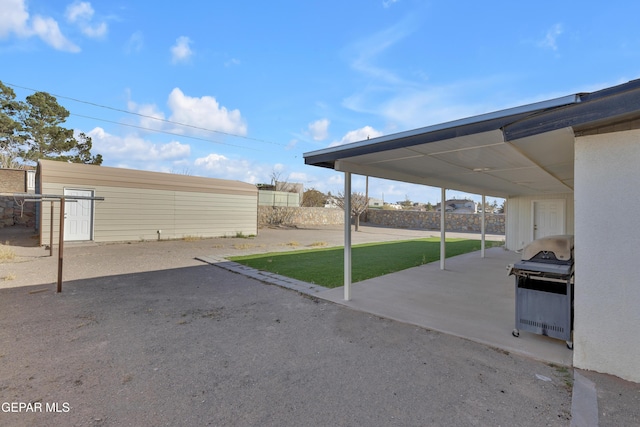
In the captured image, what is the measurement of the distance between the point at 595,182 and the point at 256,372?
11.7ft

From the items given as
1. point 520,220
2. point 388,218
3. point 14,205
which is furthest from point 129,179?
point 388,218

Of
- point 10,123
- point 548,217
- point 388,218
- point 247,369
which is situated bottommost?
point 247,369

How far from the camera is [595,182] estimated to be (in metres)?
2.71

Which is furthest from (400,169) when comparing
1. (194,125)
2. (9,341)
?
(194,125)

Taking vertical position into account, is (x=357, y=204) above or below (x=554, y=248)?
above

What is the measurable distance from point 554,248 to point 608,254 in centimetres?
90

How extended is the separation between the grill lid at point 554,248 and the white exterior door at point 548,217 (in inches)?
301

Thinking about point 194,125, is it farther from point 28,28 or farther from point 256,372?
point 256,372

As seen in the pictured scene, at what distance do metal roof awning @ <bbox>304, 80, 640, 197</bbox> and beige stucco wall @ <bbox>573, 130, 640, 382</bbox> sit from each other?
30 cm

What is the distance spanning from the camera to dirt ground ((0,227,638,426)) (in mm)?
2125

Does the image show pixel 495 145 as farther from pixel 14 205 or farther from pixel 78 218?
pixel 14 205

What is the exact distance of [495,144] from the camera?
3.51 m

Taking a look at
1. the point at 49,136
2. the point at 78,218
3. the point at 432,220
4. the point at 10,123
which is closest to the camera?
the point at 78,218

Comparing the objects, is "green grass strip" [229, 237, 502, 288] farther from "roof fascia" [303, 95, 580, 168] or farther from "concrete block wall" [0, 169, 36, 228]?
"concrete block wall" [0, 169, 36, 228]
